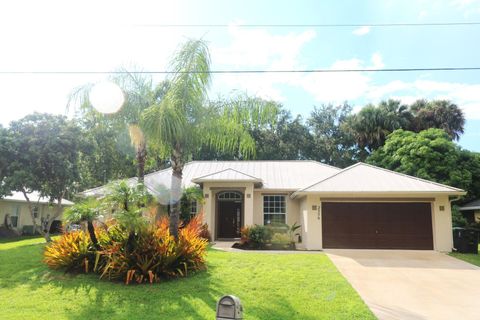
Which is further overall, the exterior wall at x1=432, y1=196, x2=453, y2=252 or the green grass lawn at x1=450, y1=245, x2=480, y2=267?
the exterior wall at x1=432, y1=196, x2=453, y2=252

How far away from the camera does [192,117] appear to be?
35.1 feet

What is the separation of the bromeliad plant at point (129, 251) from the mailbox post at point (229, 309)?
4.62 meters

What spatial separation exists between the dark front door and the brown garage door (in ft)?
17.6

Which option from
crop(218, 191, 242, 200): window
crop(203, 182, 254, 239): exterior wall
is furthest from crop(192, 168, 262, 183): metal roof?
Answer: crop(218, 191, 242, 200): window

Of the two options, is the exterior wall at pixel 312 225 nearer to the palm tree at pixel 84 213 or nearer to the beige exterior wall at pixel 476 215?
the palm tree at pixel 84 213

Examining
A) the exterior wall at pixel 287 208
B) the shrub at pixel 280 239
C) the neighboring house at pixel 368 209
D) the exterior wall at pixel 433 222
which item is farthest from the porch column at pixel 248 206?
the exterior wall at pixel 433 222

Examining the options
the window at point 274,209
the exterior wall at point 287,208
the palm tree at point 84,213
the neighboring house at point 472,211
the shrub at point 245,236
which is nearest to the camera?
the palm tree at point 84,213

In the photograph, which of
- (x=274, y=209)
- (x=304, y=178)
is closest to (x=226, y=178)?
(x=274, y=209)

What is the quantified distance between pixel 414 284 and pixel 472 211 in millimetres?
18873

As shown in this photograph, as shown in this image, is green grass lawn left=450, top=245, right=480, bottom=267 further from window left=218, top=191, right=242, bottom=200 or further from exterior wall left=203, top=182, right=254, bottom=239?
window left=218, top=191, right=242, bottom=200

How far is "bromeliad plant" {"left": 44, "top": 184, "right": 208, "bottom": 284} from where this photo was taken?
343 inches

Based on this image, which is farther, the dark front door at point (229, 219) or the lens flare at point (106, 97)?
the dark front door at point (229, 219)

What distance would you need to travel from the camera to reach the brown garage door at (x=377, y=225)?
1555 centimetres

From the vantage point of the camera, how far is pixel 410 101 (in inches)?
1291
